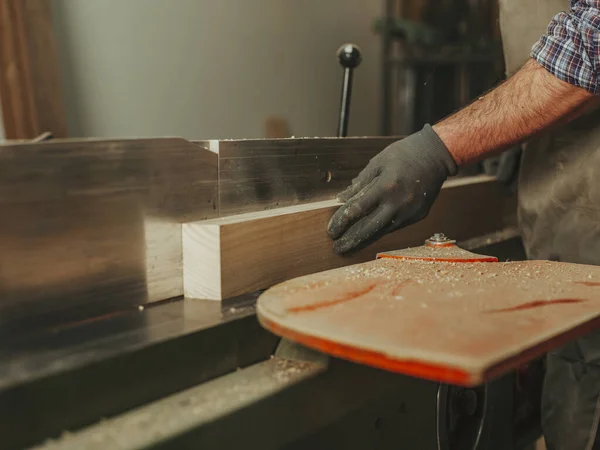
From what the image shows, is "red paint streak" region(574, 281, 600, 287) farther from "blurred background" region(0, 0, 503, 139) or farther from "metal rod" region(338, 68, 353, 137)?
"blurred background" region(0, 0, 503, 139)

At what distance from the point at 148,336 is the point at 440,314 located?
360 millimetres

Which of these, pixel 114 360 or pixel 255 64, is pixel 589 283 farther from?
pixel 255 64

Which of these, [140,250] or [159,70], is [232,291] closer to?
[140,250]

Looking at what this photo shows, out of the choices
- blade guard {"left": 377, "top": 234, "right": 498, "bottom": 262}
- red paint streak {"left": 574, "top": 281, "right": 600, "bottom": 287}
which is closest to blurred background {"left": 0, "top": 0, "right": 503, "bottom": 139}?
blade guard {"left": 377, "top": 234, "right": 498, "bottom": 262}

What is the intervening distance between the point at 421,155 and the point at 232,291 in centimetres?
46

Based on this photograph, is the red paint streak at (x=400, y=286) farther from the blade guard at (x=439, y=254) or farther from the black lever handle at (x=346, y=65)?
the black lever handle at (x=346, y=65)

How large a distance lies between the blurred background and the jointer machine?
86 centimetres

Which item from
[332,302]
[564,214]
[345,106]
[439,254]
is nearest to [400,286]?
[332,302]

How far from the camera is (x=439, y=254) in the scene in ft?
3.41

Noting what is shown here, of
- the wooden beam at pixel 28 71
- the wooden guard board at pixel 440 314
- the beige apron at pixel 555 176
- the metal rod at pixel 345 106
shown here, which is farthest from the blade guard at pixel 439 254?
the wooden beam at pixel 28 71

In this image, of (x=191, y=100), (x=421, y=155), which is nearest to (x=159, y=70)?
(x=191, y=100)

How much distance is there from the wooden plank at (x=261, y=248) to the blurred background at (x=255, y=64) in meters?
0.88

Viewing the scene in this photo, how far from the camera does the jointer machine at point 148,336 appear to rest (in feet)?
2.21

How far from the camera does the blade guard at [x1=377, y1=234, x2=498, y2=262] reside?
101 centimetres
